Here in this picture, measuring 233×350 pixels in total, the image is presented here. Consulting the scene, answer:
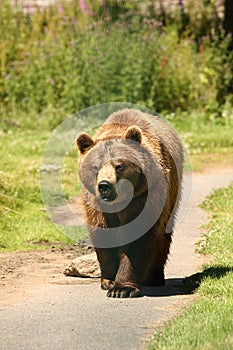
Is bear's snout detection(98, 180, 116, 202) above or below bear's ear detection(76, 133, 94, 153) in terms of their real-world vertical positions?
below

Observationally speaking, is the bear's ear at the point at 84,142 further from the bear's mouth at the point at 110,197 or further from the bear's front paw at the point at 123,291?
the bear's front paw at the point at 123,291

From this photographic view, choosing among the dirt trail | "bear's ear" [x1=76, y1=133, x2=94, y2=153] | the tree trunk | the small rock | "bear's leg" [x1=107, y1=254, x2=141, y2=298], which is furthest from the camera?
the tree trunk

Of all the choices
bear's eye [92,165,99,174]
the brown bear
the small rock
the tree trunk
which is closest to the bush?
the tree trunk

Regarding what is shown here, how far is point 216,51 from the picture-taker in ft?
60.7

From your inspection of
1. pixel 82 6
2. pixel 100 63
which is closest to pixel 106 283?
pixel 100 63

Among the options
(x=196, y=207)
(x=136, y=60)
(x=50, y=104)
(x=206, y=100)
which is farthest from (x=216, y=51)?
(x=196, y=207)

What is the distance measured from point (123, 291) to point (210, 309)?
877mm

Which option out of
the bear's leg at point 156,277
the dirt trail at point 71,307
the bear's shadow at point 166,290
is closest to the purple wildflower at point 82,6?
the dirt trail at point 71,307

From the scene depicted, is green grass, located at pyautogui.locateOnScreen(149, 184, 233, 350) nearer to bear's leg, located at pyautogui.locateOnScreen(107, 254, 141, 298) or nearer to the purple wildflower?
bear's leg, located at pyautogui.locateOnScreen(107, 254, 141, 298)

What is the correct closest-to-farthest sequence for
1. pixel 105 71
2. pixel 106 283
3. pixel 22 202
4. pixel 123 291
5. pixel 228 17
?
pixel 123 291 → pixel 106 283 → pixel 22 202 → pixel 105 71 → pixel 228 17

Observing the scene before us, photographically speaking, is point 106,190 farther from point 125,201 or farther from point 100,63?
point 100,63

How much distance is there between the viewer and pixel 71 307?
6.44 meters

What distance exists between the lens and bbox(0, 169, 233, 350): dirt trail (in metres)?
5.55

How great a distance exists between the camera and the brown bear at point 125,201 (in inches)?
263
